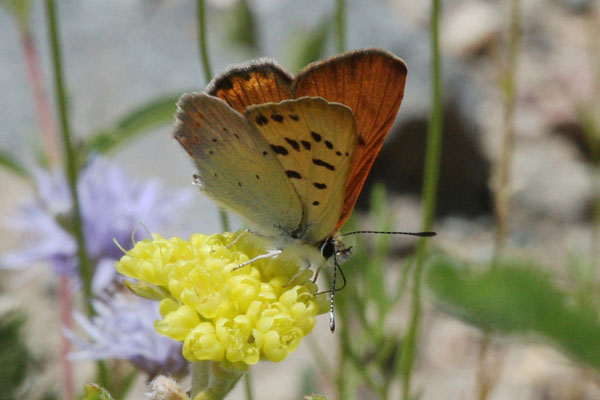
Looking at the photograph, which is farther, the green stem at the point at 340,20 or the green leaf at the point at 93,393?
the green stem at the point at 340,20

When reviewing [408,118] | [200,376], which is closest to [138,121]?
[200,376]

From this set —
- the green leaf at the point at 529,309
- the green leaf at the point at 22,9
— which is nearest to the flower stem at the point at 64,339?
the green leaf at the point at 22,9

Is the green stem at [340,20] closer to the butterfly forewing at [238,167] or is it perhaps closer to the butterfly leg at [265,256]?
the butterfly forewing at [238,167]

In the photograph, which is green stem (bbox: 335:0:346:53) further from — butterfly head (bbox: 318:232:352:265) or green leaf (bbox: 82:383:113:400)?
green leaf (bbox: 82:383:113:400)

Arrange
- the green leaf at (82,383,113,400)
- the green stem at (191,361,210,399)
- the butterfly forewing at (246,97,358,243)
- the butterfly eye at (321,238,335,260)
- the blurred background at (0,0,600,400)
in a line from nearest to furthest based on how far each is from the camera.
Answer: the green leaf at (82,383,113,400) → the green stem at (191,361,210,399) → the butterfly forewing at (246,97,358,243) → the butterfly eye at (321,238,335,260) → the blurred background at (0,0,600,400)

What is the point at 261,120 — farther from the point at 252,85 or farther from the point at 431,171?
the point at 431,171

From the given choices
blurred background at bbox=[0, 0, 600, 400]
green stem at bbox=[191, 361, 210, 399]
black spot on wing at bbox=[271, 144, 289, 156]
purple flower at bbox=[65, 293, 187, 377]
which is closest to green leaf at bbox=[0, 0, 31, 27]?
purple flower at bbox=[65, 293, 187, 377]
